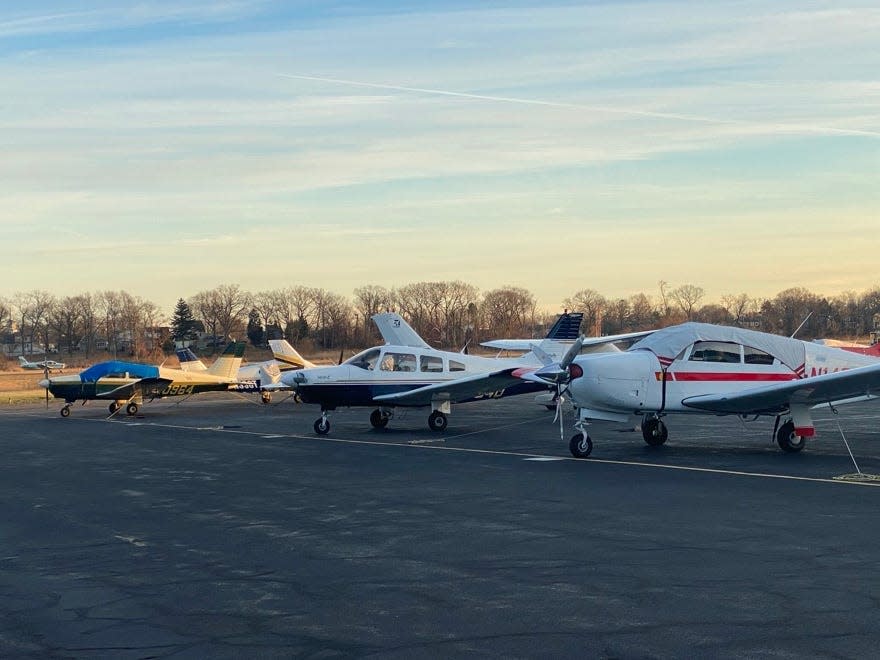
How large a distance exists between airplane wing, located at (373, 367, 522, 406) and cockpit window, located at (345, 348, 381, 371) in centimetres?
87

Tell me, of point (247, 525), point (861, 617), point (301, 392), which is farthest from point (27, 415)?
point (861, 617)

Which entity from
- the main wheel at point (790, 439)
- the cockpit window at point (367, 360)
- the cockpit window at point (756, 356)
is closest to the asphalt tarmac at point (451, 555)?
the main wheel at point (790, 439)

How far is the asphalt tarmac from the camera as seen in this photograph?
6.71 metres

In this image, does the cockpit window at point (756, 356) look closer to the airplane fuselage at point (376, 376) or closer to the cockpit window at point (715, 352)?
the cockpit window at point (715, 352)

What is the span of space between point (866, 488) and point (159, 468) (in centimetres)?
1202

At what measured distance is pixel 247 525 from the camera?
1174cm

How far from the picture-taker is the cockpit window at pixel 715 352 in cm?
1927

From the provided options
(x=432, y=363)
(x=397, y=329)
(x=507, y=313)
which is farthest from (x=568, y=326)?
(x=507, y=313)

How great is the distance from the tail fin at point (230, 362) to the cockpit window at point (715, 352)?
28.5 meters

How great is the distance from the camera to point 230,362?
146 feet

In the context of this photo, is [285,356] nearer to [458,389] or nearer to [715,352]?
[458,389]

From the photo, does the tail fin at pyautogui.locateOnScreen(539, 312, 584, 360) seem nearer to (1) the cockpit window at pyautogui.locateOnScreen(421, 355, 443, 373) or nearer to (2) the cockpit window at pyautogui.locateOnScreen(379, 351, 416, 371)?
(1) the cockpit window at pyautogui.locateOnScreen(421, 355, 443, 373)

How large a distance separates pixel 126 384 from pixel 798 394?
95.3 ft

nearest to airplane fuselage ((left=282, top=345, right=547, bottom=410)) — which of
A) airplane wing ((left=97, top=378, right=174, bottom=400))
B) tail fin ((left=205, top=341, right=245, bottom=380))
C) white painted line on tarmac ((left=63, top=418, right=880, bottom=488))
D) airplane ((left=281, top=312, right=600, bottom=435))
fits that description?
airplane ((left=281, top=312, right=600, bottom=435))
